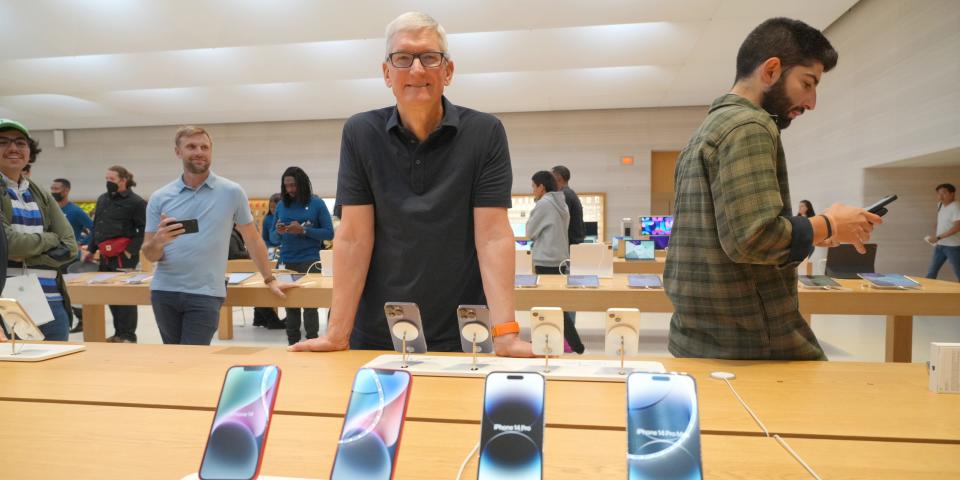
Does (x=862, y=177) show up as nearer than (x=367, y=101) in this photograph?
Yes

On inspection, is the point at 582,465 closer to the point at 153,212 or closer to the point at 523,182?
the point at 153,212

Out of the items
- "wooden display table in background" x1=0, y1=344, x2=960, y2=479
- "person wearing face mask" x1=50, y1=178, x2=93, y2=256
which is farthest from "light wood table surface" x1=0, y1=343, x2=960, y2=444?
"person wearing face mask" x1=50, y1=178, x2=93, y2=256

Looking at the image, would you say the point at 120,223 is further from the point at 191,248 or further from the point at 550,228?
the point at 550,228

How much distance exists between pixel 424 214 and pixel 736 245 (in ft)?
2.48

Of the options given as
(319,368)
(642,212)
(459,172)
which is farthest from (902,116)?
(319,368)

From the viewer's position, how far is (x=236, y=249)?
239 inches

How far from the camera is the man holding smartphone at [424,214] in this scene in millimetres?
1527

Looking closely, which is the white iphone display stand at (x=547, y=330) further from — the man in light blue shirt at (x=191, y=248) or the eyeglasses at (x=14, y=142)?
the eyeglasses at (x=14, y=142)

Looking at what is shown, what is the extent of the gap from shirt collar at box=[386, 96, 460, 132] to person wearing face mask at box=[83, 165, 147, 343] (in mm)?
3809

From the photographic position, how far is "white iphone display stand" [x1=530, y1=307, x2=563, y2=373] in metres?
1.31

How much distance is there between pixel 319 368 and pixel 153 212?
1876 millimetres

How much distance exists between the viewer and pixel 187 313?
2744 mm

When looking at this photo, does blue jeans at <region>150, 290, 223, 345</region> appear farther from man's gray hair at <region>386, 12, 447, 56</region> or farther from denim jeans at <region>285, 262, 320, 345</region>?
man's gray hair at <region>386, 12, 447, 56</region>

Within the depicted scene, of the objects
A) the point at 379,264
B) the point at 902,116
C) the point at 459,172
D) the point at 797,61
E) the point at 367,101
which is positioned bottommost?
the point at 379,264
